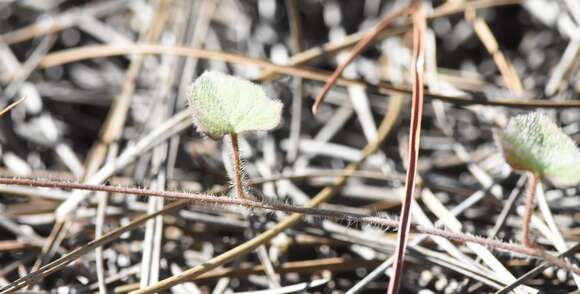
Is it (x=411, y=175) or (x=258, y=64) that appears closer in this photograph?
(x=411, y=175)

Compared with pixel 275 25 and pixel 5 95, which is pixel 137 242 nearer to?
pixel 5 95

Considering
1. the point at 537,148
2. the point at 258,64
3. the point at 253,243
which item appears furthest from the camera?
the point at 258,64

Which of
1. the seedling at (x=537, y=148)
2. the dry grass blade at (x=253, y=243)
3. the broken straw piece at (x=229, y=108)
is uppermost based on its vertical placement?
the broken straw piece at (x=229, y=108)

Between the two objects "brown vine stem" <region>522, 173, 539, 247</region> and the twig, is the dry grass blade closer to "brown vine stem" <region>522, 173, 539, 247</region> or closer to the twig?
the twig

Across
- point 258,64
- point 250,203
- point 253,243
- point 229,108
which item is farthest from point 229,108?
point 258,64

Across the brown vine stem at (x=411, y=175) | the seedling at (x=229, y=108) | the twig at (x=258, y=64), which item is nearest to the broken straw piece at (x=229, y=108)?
the seedling at (x=229, y=108)

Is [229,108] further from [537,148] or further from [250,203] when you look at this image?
[537,148]

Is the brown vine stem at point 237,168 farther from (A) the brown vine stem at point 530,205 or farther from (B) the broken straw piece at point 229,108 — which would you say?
(A) the brown vine stem at point 530,205
